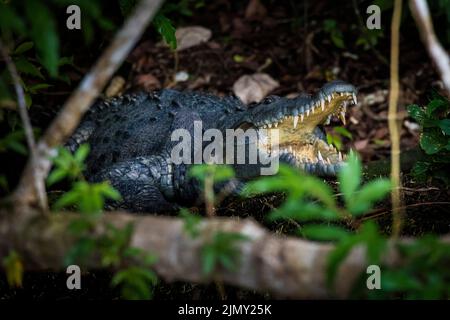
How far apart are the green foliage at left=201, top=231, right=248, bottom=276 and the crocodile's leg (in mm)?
2768

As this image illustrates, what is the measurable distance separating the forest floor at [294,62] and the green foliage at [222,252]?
4.32 metres

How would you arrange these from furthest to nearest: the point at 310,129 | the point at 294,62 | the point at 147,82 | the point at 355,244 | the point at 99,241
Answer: the point at 294,62
the point at 147,82
the point at 310,129
the point at 99,241
the point at 355,244

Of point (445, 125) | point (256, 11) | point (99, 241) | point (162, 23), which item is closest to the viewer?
point (99, 241)

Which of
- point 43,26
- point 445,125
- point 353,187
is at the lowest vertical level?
point 353,187

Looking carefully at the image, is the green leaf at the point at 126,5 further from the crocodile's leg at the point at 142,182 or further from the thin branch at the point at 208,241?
the thin branch at the point at 208,241

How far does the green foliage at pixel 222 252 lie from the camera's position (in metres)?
2.41

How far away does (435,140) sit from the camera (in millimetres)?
4387

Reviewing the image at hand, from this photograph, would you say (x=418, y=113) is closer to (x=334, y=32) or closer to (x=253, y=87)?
(x=253, y=87)

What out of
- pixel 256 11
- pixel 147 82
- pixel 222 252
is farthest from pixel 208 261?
pixel 256 11

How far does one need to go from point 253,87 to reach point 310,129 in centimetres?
258

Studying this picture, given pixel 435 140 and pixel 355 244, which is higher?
pixel 435 140

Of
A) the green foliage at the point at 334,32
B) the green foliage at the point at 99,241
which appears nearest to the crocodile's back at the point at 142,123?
the green foliage at the point at 334,32

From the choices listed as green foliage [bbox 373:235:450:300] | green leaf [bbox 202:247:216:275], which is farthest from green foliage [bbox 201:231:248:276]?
green foliage [bbox 373:235:450:300]
